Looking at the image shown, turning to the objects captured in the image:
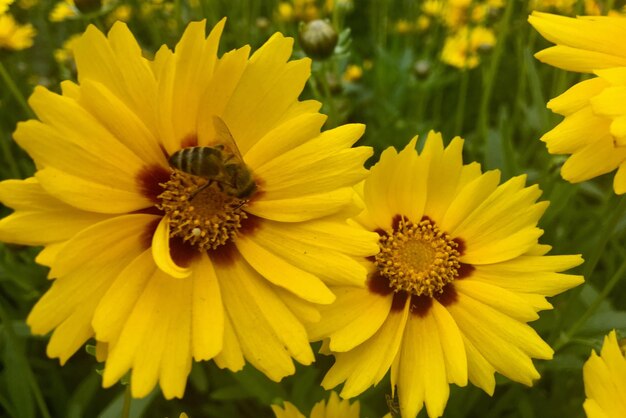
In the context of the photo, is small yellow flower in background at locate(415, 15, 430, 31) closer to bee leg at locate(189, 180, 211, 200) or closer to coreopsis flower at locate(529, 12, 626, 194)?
coreopsis flower at locate(529, 12, 626, 194)

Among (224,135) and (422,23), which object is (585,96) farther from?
(422,23)

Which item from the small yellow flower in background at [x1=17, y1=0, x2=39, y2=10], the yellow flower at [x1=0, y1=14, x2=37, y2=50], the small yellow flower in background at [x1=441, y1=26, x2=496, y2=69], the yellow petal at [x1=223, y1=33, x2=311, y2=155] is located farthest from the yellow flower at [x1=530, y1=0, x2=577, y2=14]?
the small yellow flower in background at [x1=17, y1=0, x2=39, y2=10]

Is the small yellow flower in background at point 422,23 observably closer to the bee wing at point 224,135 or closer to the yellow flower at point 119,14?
the yellow flower at point 119,14

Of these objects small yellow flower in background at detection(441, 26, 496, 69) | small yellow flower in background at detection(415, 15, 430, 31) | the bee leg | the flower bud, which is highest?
the bee leg

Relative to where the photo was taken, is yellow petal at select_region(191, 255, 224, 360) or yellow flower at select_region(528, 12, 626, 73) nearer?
yellow petal at select_region(191, 255, 224, 360)

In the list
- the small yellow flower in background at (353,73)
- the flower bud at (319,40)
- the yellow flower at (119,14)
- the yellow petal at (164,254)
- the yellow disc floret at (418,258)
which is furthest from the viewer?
the yellow flower at (119,14)

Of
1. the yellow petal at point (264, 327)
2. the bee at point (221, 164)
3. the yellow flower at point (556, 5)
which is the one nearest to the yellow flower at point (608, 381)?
the yellow petal at point (264, 327)

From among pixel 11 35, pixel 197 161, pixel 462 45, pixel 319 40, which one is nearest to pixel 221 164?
pixel 197 161

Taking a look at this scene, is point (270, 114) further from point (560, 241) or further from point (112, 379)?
point (560, 241)
